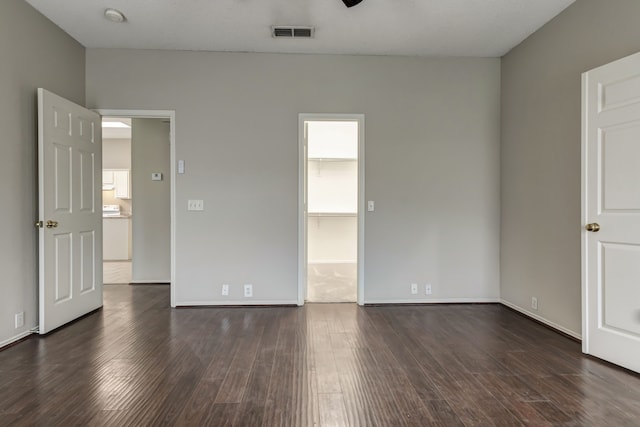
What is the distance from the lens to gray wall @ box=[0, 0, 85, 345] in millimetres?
2648

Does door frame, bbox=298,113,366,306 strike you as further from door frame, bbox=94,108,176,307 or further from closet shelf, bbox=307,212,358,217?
closet shelf, bbox=307,212,358,217

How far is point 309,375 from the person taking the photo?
221 centimetres

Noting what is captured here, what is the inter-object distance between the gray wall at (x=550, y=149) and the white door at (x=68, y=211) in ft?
14.4

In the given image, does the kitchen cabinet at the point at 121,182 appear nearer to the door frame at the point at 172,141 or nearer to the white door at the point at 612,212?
the door frame at the point at 172,141

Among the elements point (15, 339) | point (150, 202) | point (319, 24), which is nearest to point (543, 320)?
point (319, 24)

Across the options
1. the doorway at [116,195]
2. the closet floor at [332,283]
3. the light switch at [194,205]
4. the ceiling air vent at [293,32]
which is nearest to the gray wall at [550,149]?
the closet floor at [332,283]

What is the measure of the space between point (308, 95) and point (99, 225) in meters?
2.63

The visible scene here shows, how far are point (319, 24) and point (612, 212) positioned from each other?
278cm

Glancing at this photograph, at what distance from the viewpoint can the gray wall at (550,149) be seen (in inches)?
105

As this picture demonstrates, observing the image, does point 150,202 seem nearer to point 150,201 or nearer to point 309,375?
point 150,201

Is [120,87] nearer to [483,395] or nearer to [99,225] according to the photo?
[99,225]

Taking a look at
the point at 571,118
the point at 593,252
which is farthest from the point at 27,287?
the point at 571,118

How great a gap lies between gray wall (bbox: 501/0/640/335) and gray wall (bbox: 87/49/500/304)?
0.24 meters

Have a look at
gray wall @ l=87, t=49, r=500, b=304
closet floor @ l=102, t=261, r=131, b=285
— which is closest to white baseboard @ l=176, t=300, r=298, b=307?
gray wall @ l=87, t=49, r=500, b=304
